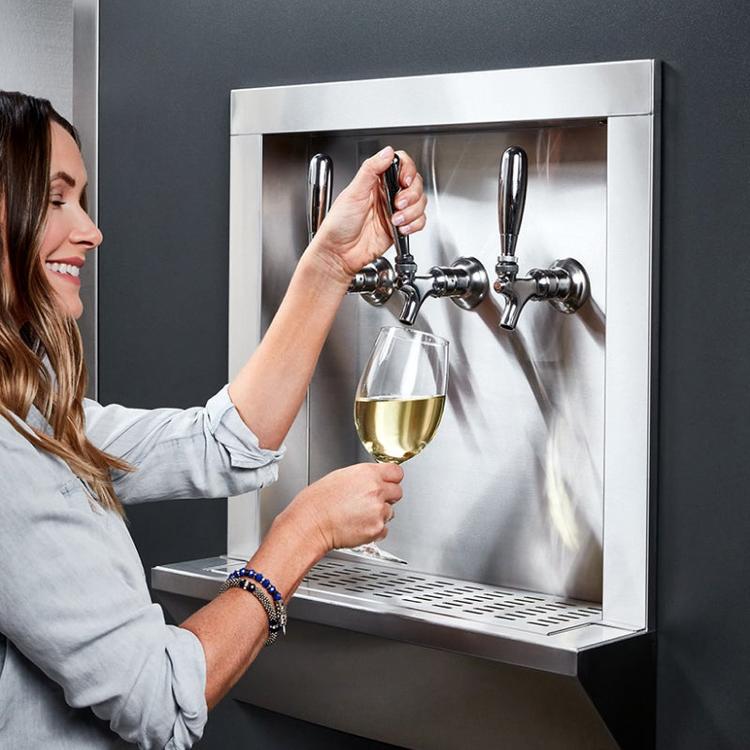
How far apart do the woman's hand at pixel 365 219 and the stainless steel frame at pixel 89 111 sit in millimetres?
659

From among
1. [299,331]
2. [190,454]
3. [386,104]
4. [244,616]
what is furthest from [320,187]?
[244,616]

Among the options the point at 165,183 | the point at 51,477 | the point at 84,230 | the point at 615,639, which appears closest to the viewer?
the point at 51,477

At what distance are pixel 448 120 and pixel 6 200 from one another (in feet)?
1.81

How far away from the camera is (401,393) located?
1.01m

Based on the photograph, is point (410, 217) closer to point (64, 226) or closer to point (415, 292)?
point (415, 292)

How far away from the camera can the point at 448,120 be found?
1296 mm

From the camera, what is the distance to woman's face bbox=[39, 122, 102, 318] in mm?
964

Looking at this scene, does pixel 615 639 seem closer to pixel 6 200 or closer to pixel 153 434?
pixel 153 434

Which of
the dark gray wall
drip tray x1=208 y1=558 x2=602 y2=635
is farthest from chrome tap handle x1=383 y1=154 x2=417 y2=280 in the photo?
drip tray x1=208 y1=558 x2=602 y2=635

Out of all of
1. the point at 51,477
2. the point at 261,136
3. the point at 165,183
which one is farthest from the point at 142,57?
the point at 51,477

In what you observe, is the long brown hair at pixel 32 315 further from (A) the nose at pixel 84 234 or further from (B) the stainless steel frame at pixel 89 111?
(B) the stainless steel frame at pixel 89 111

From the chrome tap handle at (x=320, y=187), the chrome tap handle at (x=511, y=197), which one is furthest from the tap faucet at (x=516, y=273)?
the chrome tap handle at (x=320, y=187)

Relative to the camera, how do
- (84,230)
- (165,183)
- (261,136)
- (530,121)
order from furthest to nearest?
1. (165,183)
2. (261,136)
3. (530,121)
4. (84,230)

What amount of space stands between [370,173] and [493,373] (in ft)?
1.17
